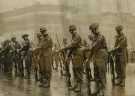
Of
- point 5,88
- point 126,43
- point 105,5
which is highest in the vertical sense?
point 105,5

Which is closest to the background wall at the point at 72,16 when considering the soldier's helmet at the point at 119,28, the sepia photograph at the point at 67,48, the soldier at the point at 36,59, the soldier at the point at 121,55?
the sepia photograph at the point at 67,48

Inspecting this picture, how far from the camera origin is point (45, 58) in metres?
14.8

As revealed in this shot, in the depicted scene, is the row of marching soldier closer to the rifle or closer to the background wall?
the rifle

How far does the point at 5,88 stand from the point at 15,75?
93 centimetres

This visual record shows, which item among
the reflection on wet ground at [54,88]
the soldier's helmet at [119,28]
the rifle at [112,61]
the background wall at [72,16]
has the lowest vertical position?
the reflection on wet ground at [54,88]

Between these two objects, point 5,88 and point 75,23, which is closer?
point 5,88

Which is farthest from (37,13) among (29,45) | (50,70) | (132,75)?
(132,75)

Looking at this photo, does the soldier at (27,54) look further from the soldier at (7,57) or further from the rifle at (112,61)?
the rifle at (112,61)

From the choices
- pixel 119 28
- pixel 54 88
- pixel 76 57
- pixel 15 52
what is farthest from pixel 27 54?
pixel 119 28

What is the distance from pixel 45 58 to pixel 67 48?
610 millimetres

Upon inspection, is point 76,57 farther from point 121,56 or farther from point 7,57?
point 7,57

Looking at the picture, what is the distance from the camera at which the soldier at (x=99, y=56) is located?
46.4ft

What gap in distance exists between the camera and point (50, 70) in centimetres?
1495

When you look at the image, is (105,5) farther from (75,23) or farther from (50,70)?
(50,70)
